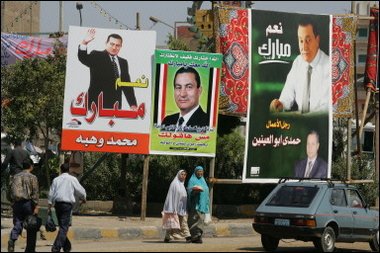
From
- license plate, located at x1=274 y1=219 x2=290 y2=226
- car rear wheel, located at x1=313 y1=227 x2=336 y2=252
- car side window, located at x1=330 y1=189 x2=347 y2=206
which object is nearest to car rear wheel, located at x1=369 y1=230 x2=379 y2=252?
car side window, located at x1=330 y1=189 x2=347 y2=206

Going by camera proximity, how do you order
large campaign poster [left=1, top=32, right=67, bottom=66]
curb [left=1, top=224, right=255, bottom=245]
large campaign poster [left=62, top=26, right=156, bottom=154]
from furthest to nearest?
large campaign poster [left=1, top=32, right=67, bottom=66]
large campaign poster [left=62, top=26, right=156, bottom=154]
curb [left=1, top=224, right=255, bottom=245]

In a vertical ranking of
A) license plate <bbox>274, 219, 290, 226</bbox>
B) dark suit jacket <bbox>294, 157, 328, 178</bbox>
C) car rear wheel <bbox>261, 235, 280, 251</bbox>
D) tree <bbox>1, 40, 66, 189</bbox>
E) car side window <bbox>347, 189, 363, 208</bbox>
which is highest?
tree <bbox>1, 40, 66, 189</bbox>

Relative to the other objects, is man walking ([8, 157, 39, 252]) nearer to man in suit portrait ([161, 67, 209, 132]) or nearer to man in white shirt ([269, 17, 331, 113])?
man in suit portrait ([161, 67, 209, 132])

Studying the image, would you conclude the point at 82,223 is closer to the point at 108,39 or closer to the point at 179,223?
the point at 179,223

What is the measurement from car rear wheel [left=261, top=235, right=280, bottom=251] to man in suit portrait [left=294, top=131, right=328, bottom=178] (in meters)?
7.29

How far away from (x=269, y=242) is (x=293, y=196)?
0.94 metres

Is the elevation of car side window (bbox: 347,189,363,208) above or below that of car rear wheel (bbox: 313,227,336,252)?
above

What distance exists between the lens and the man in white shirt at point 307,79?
23188 mm

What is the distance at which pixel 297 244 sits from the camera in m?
18.4

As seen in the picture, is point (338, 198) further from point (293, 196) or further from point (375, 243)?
point (375, 243)

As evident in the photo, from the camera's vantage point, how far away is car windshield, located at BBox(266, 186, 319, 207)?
15.9m

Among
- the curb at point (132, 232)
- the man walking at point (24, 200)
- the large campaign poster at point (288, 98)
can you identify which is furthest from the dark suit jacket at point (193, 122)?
the man walking at point (24, 200)

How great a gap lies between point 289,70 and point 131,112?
4440mm

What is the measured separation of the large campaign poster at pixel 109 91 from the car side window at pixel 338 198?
617 centimetres
